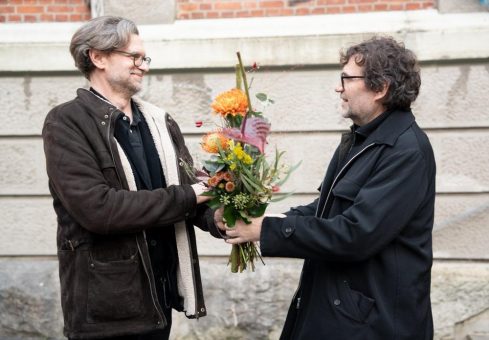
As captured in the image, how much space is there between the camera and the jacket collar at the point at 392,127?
281 centimetres

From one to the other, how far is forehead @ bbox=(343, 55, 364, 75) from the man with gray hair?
78cm

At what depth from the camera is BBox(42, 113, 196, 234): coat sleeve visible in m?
3.00

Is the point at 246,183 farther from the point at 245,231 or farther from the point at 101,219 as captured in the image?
the point at 101,219

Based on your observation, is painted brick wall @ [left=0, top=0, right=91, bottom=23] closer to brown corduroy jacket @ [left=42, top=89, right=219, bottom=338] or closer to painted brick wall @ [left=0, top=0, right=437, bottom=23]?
painted brick wall @ [left=0, top=0, right=437, bottom=23]

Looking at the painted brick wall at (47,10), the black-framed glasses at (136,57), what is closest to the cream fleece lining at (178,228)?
the black-framed glasses at (136,57)

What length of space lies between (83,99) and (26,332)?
292 cm

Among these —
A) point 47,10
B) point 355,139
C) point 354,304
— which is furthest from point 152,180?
point 47,10

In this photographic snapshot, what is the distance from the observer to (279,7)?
216 inches

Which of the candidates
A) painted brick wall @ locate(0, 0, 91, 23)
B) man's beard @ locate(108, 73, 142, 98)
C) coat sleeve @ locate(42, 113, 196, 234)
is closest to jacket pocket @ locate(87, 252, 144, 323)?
coat sleeve @ locate(42, 113, 196, 234)

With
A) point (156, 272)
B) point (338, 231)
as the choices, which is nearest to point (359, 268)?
point (338, 231)

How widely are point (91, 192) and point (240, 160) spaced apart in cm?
61

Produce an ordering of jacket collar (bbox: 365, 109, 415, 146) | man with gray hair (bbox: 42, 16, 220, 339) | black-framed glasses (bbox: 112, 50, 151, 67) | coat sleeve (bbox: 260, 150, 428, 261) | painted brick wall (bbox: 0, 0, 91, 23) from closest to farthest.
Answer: coat sleeve (bbox: 260, 150, 428, 261)
jacket collar (bbox: 365, 109, 415, 146)
man with gray hair (bbox: 42, 16, 220, 339)
black-framed glasses (bbox: 112, 50, 151, 67)
painted brick wall (bbox: 0, 0, 91, 23)

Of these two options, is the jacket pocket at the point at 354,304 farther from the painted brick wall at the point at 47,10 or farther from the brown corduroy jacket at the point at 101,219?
the painted brick wall at the point at 47,10

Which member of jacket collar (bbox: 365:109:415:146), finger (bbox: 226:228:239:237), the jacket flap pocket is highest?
jacket collar (bbox: 365:109:415:146)
